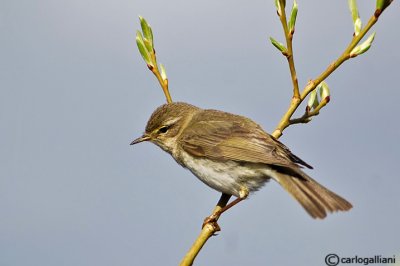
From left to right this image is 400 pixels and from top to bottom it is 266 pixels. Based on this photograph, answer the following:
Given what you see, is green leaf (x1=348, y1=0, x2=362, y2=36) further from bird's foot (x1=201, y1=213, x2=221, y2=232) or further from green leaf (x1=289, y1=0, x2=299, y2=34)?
bird's foot (x1=201, y1=213, x2=221, y2=232)

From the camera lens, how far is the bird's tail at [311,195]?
383cm

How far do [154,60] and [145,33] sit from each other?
0.92ft

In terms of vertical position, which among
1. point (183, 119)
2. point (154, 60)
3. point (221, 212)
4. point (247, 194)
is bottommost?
point (221, 212)

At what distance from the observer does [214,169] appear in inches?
203

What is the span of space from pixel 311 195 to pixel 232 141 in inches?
53.6

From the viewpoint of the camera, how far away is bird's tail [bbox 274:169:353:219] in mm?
3831

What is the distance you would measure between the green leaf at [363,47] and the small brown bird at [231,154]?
120 centimetres

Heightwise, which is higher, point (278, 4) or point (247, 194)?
point (278, 4)

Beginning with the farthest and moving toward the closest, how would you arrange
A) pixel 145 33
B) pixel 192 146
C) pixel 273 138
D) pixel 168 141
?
pixel 168 141 < pixel 192 146 < pixel 273 138 < pixel 145 33

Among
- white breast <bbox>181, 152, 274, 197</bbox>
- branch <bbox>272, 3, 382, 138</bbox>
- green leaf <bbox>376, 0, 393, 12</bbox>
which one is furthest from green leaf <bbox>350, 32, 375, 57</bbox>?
white breast <bbox>181, 152, 274, 197</bbox>

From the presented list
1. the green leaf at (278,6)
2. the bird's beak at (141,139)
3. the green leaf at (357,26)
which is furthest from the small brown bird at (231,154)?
the green leaf at (278,6)

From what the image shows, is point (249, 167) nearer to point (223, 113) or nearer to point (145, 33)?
point (223, 113)

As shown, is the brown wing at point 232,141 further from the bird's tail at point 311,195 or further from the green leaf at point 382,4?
the green leaf at point 382,4

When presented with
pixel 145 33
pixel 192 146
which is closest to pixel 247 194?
pixel 192 146
